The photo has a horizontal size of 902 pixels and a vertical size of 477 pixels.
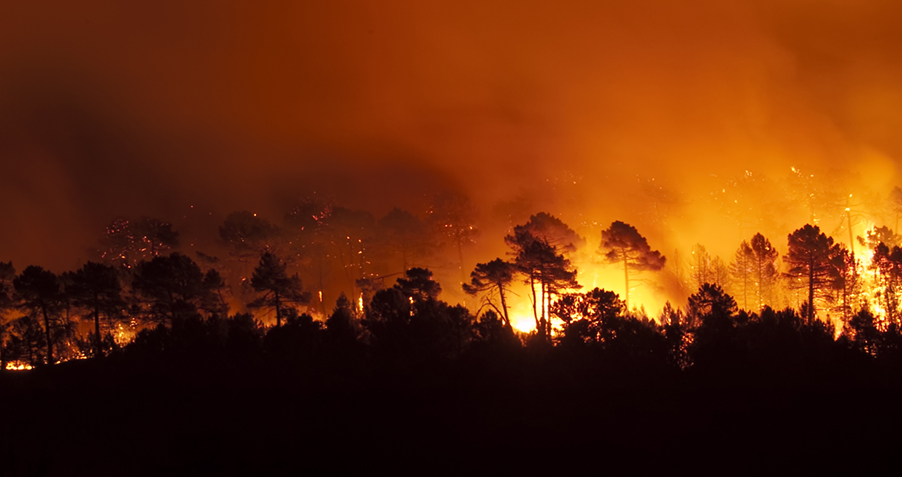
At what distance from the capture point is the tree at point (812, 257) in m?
30.6

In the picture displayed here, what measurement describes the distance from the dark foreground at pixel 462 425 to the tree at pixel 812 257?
56.6 feet

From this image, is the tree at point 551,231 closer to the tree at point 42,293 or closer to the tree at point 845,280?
the tree at point 845,280

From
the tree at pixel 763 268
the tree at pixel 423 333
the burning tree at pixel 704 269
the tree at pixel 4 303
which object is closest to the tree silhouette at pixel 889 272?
the tree at pixel 763 268

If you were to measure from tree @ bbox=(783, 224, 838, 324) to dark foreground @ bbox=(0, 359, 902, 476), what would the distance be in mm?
17241

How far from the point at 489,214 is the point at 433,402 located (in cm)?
4509

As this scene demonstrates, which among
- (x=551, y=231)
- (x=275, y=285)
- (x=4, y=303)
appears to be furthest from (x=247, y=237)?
(x=551, y=231)

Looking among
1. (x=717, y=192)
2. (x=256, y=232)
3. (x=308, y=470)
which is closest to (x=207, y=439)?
(x=308, y=470)

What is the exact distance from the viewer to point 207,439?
13.3 m

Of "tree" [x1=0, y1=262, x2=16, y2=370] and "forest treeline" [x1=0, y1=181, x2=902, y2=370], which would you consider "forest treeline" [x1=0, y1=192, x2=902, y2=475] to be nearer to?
"forest treeline" [x1=0, y1=181, x2=902, y2=370]

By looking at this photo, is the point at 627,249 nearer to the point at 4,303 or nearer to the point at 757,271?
the point at 757,271

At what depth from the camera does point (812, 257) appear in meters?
30.9

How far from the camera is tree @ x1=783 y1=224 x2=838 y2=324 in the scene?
3061 cm

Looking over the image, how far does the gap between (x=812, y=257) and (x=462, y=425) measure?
25.4 m

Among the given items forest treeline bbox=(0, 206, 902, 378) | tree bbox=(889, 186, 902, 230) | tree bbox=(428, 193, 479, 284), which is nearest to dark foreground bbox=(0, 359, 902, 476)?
forest treeline bbox=(0, 206, 902, 378)
